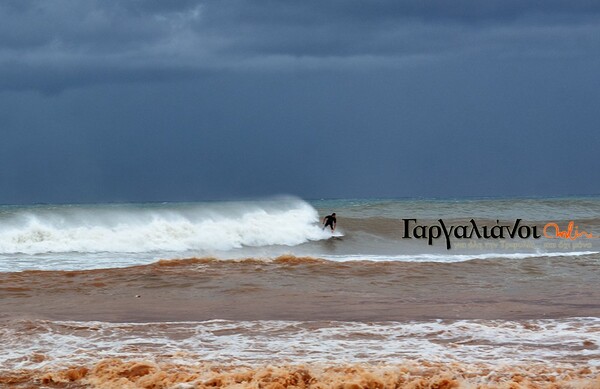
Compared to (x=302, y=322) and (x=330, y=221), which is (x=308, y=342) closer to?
(x=302, y=322)

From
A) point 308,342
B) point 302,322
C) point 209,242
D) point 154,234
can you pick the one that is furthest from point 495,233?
point 308,342

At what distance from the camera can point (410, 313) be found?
28.3 ft

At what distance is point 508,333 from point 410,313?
5.27 ft

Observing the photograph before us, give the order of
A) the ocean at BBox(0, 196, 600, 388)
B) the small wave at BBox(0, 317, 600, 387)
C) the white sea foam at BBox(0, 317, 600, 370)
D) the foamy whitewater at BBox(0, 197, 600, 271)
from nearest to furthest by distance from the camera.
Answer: the ocean at BBox(0, 196, 600, 388), the small wave at BBox(0, 317, 600, 387), the white sea foam at BBox(0, 317, 600, 370), the foamy whitewater at BBox(0, 197, 600, 271)

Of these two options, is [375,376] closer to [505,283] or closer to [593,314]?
[593,314]

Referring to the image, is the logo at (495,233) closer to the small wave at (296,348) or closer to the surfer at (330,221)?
the surfer at (330,221)

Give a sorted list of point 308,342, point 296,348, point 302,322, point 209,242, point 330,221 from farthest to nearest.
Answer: point 330,221 → point 209,242 → point 302,322 → point 308,342 → point 296,348

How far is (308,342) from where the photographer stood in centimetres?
688

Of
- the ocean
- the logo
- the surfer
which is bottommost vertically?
the logo

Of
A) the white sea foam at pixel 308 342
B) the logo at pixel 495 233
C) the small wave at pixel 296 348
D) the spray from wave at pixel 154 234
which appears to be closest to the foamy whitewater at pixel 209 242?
the spray from wave at pixel 154 234

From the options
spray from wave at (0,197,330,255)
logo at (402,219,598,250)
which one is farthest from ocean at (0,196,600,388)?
logo at (402,219,598,250)

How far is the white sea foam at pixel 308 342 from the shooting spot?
6.19 meters

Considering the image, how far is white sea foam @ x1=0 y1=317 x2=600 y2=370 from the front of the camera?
6188mm

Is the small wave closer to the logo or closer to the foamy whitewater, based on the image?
the foamy whitewater
